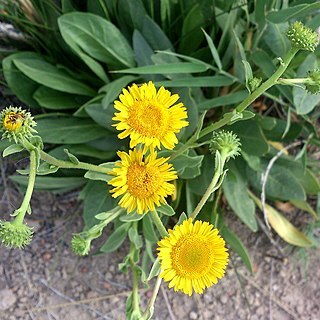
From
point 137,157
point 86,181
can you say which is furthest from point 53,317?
point 137,157

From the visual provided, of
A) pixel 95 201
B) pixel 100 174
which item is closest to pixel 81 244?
pixel 100 174

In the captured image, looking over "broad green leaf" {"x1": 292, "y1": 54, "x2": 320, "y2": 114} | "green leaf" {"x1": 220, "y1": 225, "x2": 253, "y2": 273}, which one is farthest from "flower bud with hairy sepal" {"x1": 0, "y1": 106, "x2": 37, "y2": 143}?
"green leaf" {"x1": 220, "y1": 225, "x2": 253, "y2": 273}

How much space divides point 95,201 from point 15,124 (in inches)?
28.1

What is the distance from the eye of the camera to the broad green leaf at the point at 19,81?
167 centimetres

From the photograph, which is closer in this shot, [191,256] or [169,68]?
[191,256]

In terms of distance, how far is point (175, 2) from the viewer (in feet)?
5.58

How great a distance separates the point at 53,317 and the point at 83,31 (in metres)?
0.94

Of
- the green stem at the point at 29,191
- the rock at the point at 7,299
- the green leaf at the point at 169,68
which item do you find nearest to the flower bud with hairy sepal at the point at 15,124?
the green stem at the point at 29,191

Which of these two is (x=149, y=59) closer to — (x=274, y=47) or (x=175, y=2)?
(x=175, y=2)

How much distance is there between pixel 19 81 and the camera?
172cm

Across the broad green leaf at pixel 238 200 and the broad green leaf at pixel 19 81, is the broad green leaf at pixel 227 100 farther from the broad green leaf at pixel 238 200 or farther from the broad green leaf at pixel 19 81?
the broad green leaf at pixel 19 81

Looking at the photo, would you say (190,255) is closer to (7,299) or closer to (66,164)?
(66,164)

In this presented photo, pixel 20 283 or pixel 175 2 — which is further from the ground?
pixel 175 2

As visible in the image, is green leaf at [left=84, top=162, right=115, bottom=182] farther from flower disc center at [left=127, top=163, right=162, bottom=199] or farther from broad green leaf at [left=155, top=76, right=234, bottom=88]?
broad green leaf at [left=155, top=76, right=234, bottom=88]
